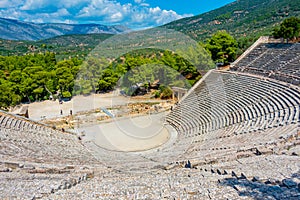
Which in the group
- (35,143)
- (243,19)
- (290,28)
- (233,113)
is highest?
(243,19)

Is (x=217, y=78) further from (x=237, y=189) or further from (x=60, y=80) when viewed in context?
(x=237, y=189)

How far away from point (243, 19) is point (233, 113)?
6692 centimetres

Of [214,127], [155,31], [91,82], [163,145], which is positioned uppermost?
[155,31]

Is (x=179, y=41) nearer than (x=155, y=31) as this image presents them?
No

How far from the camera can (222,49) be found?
3212 centimetres

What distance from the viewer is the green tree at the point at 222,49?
31562mm

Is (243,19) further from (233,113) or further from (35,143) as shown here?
(35,143)

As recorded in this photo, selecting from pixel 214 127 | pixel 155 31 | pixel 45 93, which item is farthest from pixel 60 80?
pixel 214 127

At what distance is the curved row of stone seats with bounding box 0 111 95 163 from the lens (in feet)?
36.5

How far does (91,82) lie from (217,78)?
1500 cm

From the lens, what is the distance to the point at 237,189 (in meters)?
5.89

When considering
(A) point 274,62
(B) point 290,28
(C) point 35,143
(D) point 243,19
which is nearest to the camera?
(C) point 35,143

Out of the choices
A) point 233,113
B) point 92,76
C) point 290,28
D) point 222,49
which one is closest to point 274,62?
point 290,28

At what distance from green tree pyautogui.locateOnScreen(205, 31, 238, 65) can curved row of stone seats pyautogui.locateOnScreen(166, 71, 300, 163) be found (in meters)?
7.42
